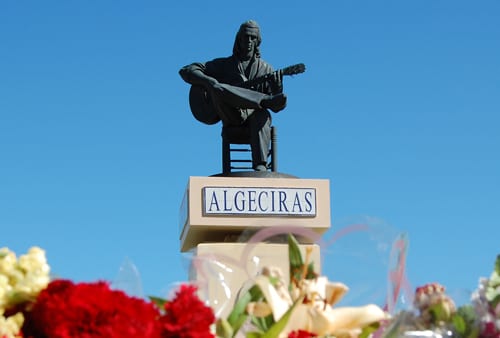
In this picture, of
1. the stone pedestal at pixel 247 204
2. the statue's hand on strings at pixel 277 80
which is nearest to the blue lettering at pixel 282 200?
the stone pedestal at pixel 247 204

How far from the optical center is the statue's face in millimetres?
9352

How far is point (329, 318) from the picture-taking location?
5.69ft

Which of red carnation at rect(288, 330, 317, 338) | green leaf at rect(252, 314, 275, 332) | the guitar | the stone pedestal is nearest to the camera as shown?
red carnation at rect(288, 330, 317, 338)

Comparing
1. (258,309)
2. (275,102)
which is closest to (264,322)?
(258,309)

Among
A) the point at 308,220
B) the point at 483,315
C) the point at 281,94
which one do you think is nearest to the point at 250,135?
the point at 281,94

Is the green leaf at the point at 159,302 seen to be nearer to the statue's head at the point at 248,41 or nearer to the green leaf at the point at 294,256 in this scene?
the green leaf at the point at 294,256

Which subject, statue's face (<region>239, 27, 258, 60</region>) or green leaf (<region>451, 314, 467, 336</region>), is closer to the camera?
green leaf (<region>451, 314, 467, 336</region>)

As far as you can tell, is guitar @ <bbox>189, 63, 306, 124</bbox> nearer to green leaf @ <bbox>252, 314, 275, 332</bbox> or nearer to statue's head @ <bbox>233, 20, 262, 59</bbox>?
statue's head @ <bbox>233, 20, 262, 59</bbox>

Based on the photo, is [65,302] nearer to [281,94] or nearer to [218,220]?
[218,220]

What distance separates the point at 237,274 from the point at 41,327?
34.5 inches

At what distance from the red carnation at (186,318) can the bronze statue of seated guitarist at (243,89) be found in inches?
295

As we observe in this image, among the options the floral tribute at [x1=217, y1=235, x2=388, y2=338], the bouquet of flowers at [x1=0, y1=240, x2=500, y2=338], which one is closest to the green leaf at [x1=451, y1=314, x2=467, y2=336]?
the bouquet of flowers at [x1=0, y1=240, x2=500, y2=338]

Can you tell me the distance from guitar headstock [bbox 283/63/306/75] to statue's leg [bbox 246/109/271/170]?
0.44m

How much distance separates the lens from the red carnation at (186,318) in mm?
1448
